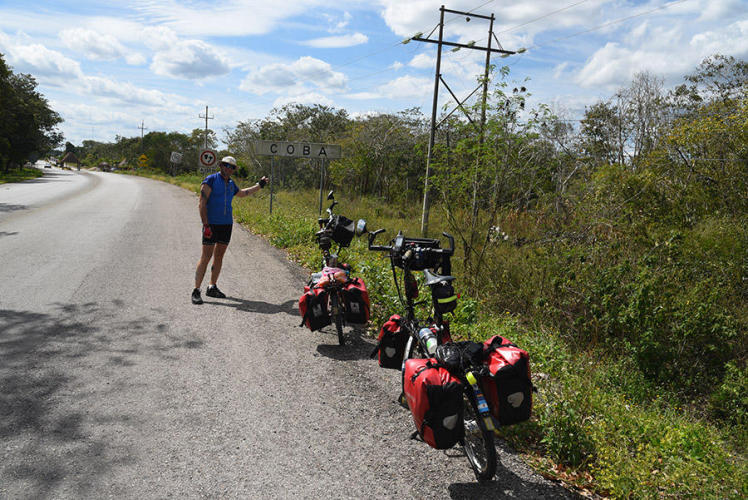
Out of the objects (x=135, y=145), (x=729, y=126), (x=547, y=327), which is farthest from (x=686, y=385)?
(x=135, y=145)

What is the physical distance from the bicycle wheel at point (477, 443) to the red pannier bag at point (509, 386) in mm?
141

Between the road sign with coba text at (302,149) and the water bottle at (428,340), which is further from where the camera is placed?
the road sign with coba text at (302,149)

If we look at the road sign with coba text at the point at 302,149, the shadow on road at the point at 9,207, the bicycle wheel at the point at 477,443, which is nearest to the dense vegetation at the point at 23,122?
the shadow on road at the point at 9,207

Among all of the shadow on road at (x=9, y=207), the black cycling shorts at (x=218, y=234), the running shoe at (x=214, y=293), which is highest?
the black cycling shorts at (x=218, y=234)

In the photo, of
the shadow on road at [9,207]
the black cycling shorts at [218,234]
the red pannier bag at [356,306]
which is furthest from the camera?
the shadow on road at [9,207]

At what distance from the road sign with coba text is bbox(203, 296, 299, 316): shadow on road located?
8.08 m

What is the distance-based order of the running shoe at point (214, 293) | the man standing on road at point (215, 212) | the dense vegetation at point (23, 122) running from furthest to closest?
the dense vegetation at point (23, 122)
the running shoe at point (214, 293)
the man standing on road at point (215, 212)

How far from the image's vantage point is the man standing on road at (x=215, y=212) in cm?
717

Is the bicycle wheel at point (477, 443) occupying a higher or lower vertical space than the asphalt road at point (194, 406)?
higher

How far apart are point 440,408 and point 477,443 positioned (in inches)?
36.8

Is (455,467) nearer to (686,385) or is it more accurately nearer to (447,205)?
(686,385)

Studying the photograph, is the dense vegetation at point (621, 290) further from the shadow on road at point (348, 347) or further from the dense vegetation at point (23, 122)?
the dense vegetation at point (23, 122)

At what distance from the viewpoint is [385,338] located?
4184mm

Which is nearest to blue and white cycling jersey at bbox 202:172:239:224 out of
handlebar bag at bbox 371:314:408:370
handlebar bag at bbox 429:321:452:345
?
handlebar bag at bbox 371:314:408:370
